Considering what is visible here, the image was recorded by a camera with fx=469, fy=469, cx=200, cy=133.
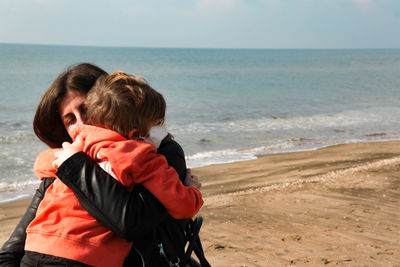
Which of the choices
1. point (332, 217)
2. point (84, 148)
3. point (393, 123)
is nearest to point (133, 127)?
point (84, 148)

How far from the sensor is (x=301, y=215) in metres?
5.65

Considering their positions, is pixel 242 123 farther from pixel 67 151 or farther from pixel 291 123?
pixel 67 151

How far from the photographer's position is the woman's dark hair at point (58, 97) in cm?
220

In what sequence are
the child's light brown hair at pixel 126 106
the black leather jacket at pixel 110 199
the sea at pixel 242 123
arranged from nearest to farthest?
the black leather jacket at pixel 110 199 < the child's light brown hair at pixel 126 106 < the sea at pixel 242 123

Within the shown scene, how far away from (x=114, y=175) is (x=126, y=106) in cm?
27

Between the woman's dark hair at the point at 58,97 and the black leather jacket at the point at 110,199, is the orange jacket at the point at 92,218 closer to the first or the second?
the black leather jacket at the point at 110,199

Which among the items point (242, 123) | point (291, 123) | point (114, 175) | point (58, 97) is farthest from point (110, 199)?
point (291, 123)

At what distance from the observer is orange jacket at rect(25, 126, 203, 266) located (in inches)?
67.8

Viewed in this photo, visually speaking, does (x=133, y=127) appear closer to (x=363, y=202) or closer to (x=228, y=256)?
(x=228, y=256)

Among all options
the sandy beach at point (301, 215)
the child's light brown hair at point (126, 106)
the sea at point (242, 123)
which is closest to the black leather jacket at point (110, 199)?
the child's light brown hair at point (126, 106)

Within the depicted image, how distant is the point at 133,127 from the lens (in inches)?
71.7

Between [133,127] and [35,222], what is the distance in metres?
0.54

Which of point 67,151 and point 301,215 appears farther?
point 301,215

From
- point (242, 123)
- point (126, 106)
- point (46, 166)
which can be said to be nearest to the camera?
point (126, 106)
